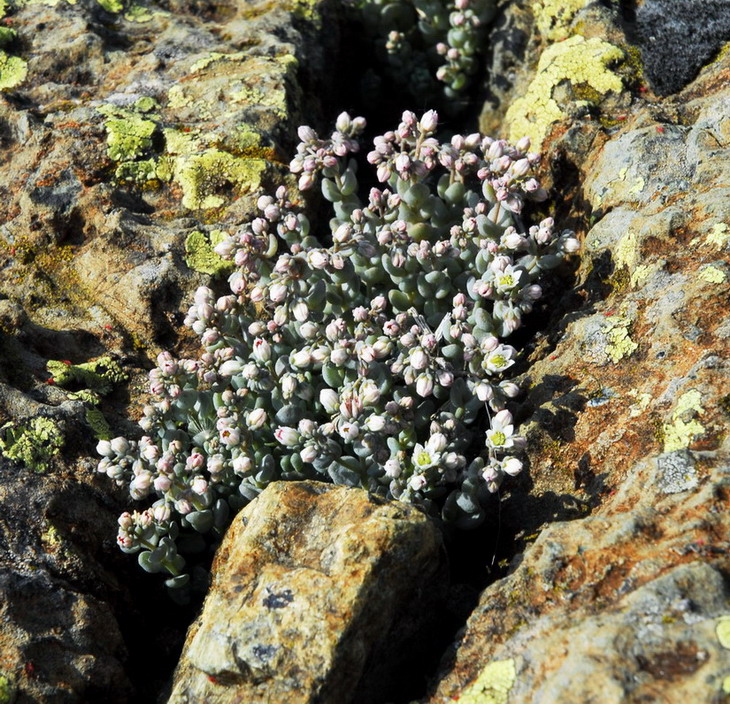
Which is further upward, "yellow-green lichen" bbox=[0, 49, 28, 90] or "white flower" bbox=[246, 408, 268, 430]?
"yellow-green lichen" bbox=[0, 49, 28, 90]

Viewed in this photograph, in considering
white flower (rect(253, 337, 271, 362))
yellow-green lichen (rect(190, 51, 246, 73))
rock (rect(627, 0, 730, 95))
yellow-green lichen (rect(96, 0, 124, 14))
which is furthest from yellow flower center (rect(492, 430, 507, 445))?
yellow-green lichen (rect(96, 0, 124, 14))

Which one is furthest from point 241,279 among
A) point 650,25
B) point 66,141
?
point 650,25

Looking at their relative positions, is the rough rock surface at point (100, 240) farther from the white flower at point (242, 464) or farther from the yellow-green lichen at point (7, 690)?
the white flower at point (242, 464)

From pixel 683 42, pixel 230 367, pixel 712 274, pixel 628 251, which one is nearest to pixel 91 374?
pixel 230 367

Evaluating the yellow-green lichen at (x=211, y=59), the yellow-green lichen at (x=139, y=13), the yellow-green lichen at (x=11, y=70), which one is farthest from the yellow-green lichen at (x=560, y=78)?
the yellow-green lichen at (x=11, y=70)

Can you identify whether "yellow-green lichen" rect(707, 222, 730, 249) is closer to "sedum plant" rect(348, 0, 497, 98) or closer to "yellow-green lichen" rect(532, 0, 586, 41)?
"yellow-green lichen" rect(532, 0, 586, 41)

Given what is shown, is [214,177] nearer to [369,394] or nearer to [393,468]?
[369,394]
